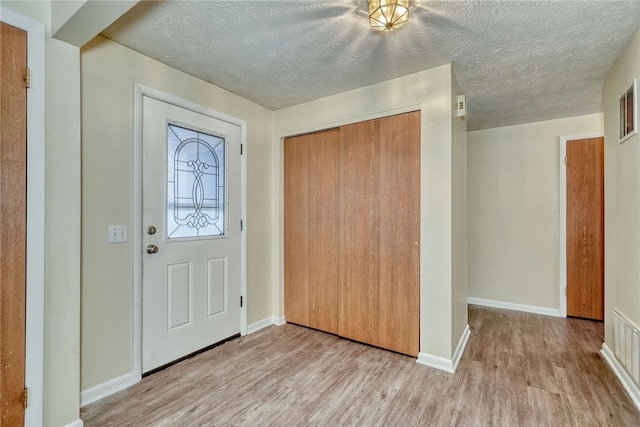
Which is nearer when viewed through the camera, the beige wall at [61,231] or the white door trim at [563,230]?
the beige wall at [61,231]

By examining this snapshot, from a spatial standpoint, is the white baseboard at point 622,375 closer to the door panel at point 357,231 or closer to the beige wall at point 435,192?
the beige wall at point 435,192

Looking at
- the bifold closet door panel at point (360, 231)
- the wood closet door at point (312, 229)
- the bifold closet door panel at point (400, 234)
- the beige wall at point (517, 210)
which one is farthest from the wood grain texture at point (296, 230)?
the beige wall at point (517, 210)

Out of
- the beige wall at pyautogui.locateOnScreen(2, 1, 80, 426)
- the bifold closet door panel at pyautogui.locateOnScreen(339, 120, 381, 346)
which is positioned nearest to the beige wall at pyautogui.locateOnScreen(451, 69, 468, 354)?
the bifold closet door panel at pyautogui.locateOnScreen(339, 120, 381, 346)

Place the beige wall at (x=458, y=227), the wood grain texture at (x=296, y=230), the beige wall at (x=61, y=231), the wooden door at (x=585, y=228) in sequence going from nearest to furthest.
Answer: the beige wall at (x=61, y=231)
the beige wall at (x=458, y=227)
the wood grain texture at (x=296, y=230)
the wooden door at (x=585, y=228)

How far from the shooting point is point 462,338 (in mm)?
2621

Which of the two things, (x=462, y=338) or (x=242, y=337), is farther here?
(x=242, y=337)

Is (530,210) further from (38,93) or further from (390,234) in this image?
(38,93)

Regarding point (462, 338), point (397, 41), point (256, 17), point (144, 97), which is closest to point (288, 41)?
point (256, 17)

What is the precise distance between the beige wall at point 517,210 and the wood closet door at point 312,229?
220 centimetres

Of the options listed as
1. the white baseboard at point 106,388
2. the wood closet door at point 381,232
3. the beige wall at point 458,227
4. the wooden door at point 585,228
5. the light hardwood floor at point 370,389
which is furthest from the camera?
the wooden door at point 585,228

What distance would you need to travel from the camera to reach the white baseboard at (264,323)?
296cm

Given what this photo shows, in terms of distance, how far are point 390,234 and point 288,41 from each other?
1641 mm

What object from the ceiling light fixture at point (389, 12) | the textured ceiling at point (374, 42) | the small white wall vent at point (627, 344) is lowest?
the small white wall vent at point (627, 344)

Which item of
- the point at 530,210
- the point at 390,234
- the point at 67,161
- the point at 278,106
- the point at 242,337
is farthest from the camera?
the point at 530,210
